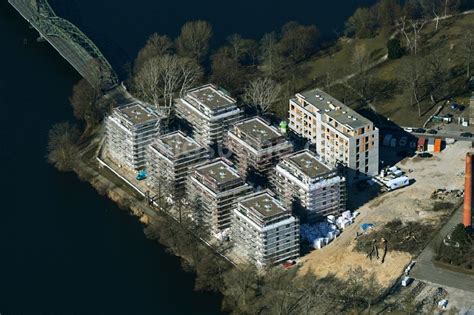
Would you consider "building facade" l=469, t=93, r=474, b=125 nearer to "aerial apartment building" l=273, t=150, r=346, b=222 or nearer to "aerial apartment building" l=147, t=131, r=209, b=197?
"aerial apartment building" l=273, t=150, r=346, b=222

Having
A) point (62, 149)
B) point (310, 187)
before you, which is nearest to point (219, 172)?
point (310, 187)

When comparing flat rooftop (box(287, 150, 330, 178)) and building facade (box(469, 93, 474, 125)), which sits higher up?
flat rooftop (box(287, 150, 330, 178))

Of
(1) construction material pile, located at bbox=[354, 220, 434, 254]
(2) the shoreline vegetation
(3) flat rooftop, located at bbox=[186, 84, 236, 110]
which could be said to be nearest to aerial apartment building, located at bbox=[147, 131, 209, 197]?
(2) the shoreline vegetation

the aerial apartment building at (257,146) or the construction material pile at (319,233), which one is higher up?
the aerial apartment building at (257,146)

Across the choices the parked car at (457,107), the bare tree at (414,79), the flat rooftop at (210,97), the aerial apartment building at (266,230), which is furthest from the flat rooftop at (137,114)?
the parked car at (457,107)

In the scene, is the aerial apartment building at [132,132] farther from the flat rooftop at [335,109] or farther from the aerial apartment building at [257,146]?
the flat rooftop at [335,109]
